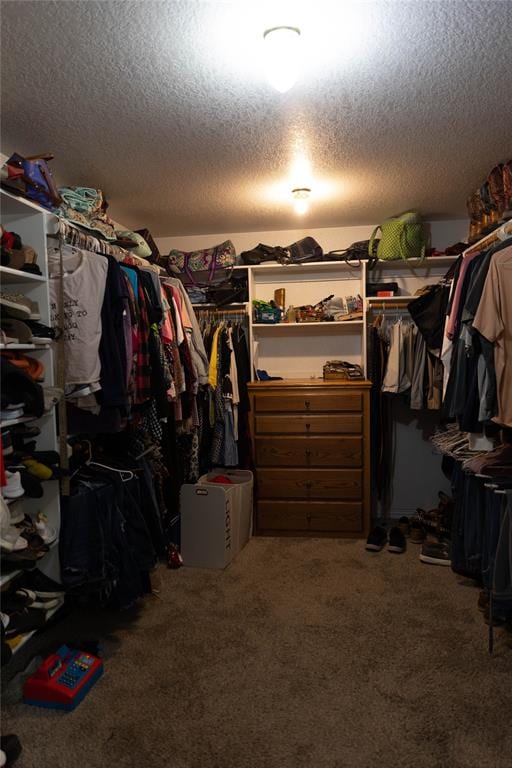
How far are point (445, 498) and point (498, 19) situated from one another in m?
2.92

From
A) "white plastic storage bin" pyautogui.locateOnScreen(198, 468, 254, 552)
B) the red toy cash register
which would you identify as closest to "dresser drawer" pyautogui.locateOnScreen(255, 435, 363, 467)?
"white plastic storage bin" pyautogui.locateOnScreen(198, 468, 254, 552)

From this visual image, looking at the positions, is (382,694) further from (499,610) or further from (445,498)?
(445,498)

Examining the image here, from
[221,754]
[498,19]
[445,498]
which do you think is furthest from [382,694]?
[498,19]

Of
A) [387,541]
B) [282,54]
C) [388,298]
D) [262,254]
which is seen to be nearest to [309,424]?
[387,541]

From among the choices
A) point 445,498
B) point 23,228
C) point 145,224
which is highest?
point 145,224

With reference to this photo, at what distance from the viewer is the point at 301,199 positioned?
301cm

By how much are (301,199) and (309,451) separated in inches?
64.8

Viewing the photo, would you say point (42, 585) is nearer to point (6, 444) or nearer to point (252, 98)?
point (6, 444)

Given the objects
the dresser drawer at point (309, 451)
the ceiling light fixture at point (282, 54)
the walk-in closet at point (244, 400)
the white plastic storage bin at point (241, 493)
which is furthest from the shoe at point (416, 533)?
the ceiling light fixture at point (282, 54)

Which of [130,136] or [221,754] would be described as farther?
[130,136]

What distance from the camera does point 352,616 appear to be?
2.41 meters

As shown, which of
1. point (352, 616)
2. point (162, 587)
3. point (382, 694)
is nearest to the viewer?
point (382, 694)

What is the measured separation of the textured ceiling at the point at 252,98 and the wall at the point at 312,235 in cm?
63

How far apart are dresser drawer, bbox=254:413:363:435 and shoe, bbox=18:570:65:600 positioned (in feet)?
5.60
